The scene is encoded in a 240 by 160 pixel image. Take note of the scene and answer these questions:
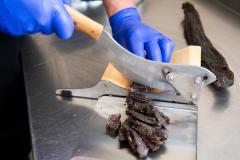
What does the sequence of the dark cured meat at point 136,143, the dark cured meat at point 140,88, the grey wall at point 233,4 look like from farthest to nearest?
the grey wall at point 233,4 → the dark cured meat at point 140,88 → the dark cured meat at point 136,143

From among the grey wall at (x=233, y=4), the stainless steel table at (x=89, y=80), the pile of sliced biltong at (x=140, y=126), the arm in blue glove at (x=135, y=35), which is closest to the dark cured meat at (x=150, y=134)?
the pile of sliced biltong at (x=140, y=126)

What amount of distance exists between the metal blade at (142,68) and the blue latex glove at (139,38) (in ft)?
0.29

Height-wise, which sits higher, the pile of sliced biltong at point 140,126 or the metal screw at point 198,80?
the metal screw at point 198,80

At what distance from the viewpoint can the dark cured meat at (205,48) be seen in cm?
100

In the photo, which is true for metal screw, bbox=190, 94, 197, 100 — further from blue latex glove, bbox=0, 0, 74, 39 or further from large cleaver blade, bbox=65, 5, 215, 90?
blue latex glove, bbox=0, 0, 74, 39

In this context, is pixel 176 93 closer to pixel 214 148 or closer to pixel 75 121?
pixel 214 148

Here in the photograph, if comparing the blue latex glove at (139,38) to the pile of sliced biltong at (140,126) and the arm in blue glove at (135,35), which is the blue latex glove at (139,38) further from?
the pile of sliced biltong at (140,126)

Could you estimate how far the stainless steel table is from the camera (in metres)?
0.85

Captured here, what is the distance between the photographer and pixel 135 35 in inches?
40.1

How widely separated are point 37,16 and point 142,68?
29cm

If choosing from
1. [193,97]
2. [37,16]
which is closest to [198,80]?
[193,97]

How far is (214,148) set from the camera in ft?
2.77

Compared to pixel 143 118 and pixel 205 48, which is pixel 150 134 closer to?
pixel 143 118

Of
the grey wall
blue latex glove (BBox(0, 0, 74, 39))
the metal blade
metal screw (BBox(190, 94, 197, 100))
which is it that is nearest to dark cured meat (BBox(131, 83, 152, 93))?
the metal blade
